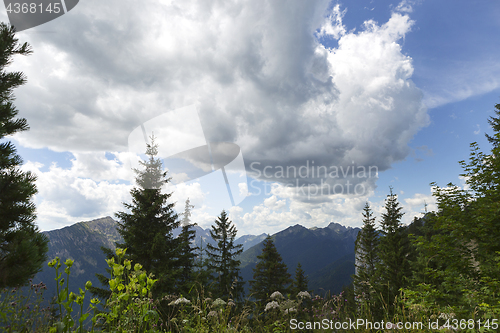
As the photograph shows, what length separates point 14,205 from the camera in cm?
602

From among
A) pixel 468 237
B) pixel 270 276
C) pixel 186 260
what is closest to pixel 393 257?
pixel 270 276

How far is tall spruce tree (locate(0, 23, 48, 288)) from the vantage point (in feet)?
16.6

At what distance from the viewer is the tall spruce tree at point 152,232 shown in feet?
47.2

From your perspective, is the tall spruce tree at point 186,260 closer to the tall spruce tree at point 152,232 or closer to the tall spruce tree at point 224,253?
the tall spruce tree at point 152,232

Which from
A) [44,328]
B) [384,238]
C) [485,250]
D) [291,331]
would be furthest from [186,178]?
[384,238]

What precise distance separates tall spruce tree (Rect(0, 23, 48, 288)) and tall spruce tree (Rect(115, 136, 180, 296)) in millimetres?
8634

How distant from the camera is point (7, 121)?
6.83m

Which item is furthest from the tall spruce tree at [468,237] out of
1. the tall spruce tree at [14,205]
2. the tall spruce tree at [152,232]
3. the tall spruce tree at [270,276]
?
the tall spruce tree at [270,276]

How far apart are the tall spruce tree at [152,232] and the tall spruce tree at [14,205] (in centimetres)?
863

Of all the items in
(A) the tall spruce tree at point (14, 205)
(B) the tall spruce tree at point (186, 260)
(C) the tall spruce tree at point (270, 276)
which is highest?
(A) the tall spruce tree at point (14, 205)

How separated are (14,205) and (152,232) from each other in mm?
9621

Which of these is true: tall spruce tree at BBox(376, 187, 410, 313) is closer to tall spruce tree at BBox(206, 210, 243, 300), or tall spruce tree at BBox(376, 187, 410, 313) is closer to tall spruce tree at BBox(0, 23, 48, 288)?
tall spruce tree at BBox(206, 210, 243, 300)

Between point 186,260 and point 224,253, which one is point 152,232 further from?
point 224,253

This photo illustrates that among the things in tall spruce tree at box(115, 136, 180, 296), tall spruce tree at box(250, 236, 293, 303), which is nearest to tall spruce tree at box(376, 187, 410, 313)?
tall spruce tree at box(250, 236, 293, 303)
